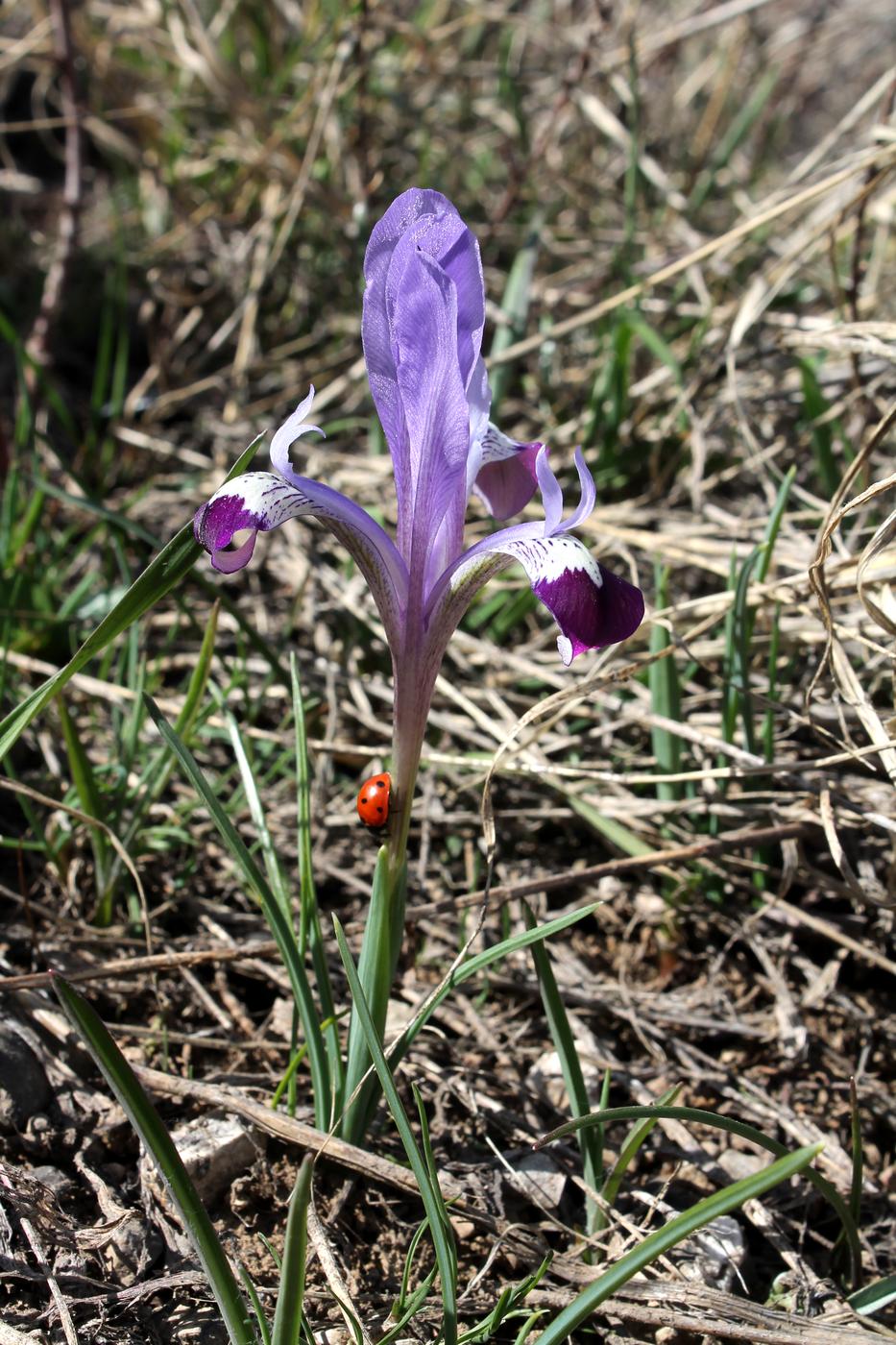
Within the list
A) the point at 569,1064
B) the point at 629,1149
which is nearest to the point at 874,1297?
the point at 629,1149

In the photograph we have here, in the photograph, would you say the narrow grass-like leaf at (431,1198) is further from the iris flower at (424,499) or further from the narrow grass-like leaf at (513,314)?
the narrow grass-like leaf at (513,314)

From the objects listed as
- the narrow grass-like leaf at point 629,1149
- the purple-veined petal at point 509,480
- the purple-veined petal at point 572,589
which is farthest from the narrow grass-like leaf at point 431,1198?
the purple-veined petal at point 509,480

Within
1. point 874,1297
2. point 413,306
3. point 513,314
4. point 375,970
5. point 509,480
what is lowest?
point 874,1297

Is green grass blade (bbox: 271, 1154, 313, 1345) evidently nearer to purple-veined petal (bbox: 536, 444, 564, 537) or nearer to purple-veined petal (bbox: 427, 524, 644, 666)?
purple-veined petal (bbox: 427, 524, 644, 666)

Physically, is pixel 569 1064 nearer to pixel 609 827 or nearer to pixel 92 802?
pixel 609 827

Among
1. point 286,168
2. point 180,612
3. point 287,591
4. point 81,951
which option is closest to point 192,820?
point 81,951

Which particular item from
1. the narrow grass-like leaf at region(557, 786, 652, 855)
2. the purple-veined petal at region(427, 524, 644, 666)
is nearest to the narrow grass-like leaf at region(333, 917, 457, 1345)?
the purple-veined petal at region(427, 524, 644, 666)
